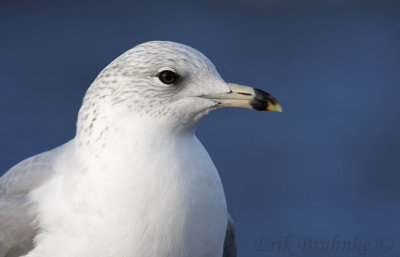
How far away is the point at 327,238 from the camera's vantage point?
471 centimetres

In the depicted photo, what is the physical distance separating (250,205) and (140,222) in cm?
299

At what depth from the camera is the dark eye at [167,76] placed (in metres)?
2.23

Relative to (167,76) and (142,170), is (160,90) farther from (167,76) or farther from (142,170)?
(142,170)

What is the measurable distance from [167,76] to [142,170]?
0.92ft

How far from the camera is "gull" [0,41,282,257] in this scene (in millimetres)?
2180

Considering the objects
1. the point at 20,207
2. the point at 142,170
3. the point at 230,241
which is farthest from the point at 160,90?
the point at 230,241

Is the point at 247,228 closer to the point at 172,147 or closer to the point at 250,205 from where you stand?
the point at 250,205

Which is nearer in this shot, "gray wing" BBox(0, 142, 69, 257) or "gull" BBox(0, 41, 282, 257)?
"gull" BBox(0, 41, 282, 257)

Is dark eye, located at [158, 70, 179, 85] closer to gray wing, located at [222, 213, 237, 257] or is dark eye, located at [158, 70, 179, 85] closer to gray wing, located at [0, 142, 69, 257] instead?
gray wing, located at [0, 142, 69, 257]

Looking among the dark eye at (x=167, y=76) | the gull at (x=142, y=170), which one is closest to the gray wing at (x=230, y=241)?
the gull at (x=142, y=170)

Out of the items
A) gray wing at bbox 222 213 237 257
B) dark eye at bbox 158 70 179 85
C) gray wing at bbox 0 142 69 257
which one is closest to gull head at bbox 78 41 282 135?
dark eye at bbox 158 70 179 85

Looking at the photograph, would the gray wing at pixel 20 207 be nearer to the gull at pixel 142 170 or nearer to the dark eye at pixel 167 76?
the gull at pixel 142 170

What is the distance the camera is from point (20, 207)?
237 cm

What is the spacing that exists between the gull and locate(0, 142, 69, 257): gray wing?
0.04ft
